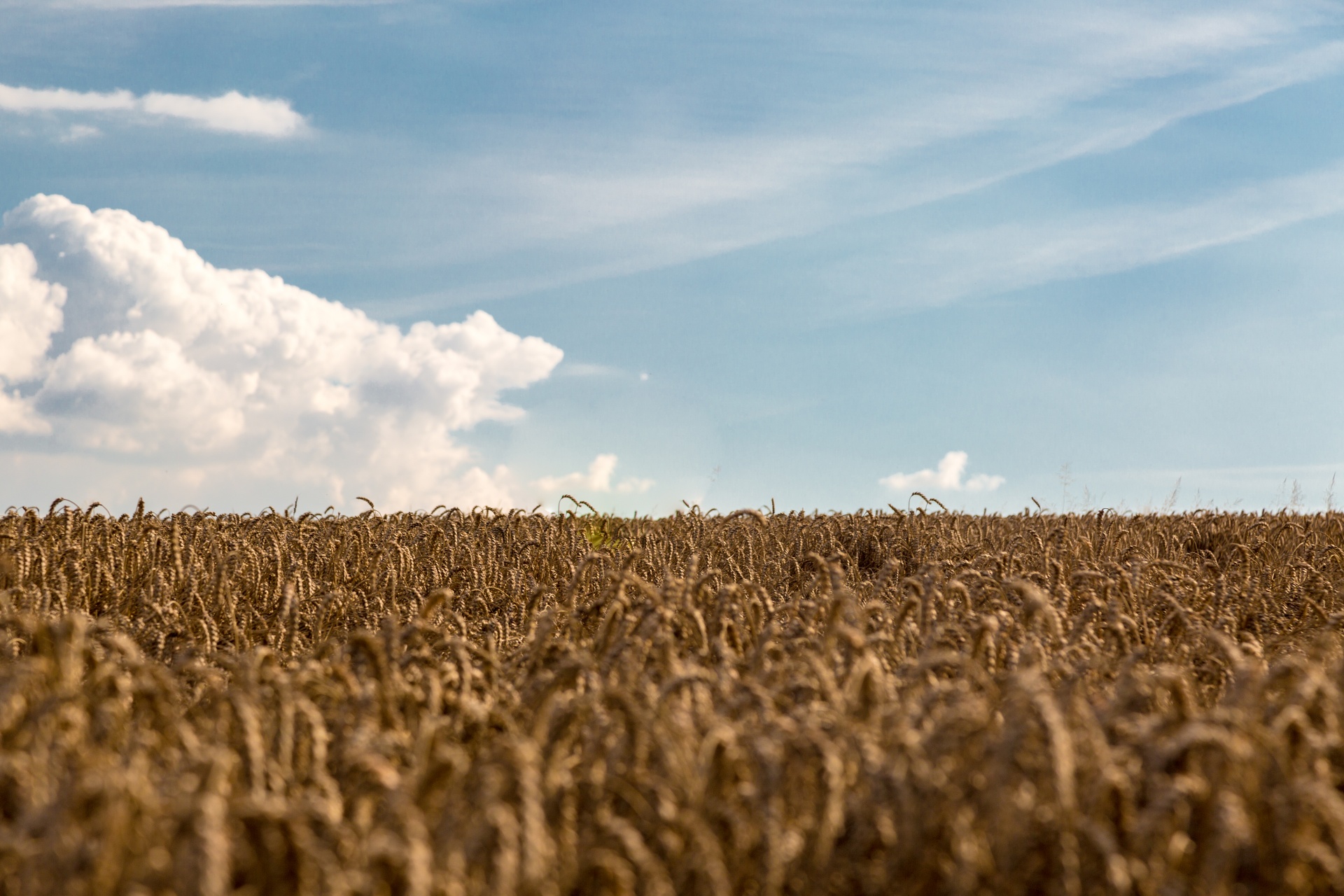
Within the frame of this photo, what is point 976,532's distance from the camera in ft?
28.2

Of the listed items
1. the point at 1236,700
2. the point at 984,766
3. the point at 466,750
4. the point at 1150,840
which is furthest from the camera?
the point at 466,750

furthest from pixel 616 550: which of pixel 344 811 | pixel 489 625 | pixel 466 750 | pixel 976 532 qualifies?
pixel 344 811

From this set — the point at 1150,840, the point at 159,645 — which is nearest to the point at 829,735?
the point at 1150,840

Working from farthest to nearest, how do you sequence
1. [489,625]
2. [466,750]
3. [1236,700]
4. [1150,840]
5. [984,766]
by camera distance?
[489,625]
[466,750]
[1236,700]
[984,766]
[1150,840]

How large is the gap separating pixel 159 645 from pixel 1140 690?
127 inches

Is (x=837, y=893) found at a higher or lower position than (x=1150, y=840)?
lower

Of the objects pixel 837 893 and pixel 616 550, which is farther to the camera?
pixel 616 550

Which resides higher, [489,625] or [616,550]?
[616,550]

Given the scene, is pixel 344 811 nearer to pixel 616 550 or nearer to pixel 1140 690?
pixel 1140 690

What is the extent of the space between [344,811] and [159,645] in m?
1.99

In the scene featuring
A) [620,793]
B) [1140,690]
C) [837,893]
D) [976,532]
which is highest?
[976,532]

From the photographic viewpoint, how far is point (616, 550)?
706 cm

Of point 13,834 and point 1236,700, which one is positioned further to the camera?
point 1236,700

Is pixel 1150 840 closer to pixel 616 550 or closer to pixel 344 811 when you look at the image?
pixel 344 811
